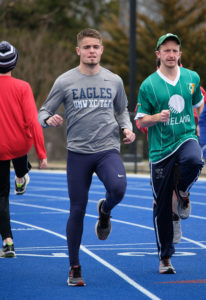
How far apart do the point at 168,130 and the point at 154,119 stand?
0.22m

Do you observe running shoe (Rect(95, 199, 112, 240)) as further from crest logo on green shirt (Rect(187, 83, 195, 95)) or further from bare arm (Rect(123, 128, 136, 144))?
crest logo on green shirt (Rect(187, 83, 195, 95))

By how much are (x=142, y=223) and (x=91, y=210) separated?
83.8 inches

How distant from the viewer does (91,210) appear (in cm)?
1363

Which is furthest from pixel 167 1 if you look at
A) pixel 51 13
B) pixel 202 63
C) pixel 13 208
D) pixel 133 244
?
pixel 133 244

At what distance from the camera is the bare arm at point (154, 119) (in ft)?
22.5

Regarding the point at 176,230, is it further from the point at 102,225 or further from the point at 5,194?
the point at 5,194

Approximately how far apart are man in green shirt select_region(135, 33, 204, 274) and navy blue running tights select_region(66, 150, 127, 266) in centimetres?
52

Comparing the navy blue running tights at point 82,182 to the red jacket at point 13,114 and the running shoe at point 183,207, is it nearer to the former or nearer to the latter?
the running shoe at point 183,207

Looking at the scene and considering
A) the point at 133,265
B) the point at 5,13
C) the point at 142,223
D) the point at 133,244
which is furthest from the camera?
the point at 5,13

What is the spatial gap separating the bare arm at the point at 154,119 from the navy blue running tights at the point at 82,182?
1.53 feet

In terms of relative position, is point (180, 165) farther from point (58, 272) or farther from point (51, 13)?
point (51, 13)

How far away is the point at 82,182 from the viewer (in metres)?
6.82

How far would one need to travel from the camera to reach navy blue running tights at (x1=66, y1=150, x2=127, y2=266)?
6777 millimetres

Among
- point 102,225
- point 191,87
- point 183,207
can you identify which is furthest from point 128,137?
point 183,207
